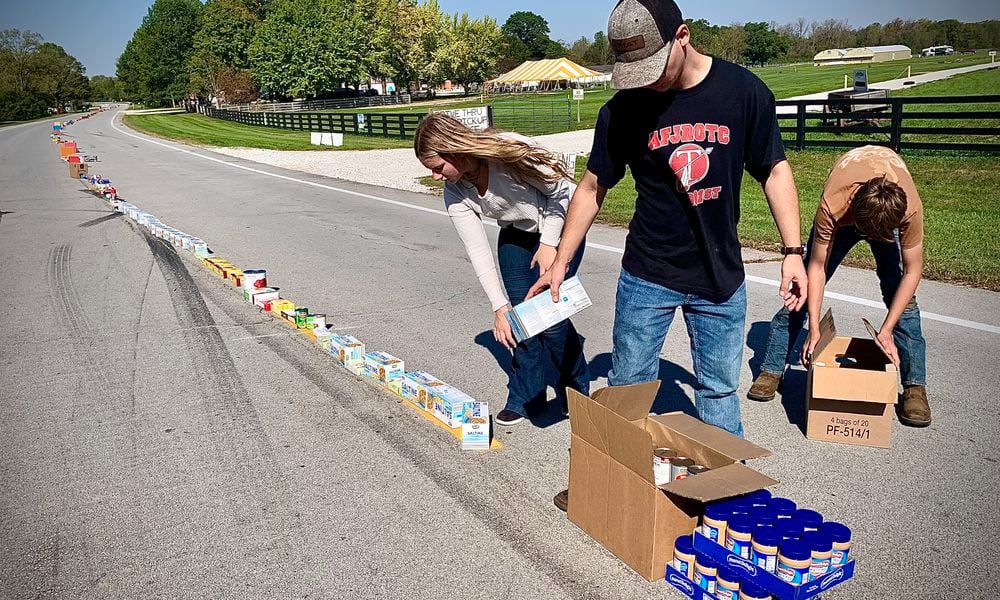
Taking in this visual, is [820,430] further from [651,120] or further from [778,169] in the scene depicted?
[651,120]

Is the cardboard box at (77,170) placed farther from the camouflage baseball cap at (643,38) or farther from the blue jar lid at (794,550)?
the blue jar lid at (794,550)

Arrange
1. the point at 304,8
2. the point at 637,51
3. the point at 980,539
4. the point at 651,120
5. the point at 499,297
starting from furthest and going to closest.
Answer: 1. the point at 304,8
2. the point at 499,297
3. the point at 980,539
4. the point at 651,120
5. the point at 637,51

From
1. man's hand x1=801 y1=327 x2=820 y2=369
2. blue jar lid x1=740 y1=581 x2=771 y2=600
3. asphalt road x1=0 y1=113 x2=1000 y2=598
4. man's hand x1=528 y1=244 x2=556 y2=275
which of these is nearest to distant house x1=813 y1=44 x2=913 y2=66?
asphalt road x1=0 y1=113 x2=1000 y2=598

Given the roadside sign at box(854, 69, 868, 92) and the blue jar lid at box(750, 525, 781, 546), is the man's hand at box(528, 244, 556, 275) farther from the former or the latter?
the roadside sign at box(854, 69, 868, 92)

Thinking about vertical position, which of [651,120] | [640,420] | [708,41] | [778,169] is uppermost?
[708,41]

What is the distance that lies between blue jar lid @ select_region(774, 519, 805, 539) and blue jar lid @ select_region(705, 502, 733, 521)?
0.60ft

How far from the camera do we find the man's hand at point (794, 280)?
3.51 m

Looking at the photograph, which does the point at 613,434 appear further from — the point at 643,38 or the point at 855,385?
the point at 855,385

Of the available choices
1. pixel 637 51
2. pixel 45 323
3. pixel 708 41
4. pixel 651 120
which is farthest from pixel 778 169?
pixel 708 41

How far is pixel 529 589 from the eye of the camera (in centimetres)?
328

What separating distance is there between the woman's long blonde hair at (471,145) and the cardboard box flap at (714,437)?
1420mm

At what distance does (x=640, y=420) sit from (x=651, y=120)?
1.36 meters

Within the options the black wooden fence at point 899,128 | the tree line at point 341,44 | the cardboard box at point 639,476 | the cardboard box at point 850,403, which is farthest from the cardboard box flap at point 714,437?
the tree line at point 341,44

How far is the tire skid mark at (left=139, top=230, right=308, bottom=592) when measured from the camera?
3840 mm
